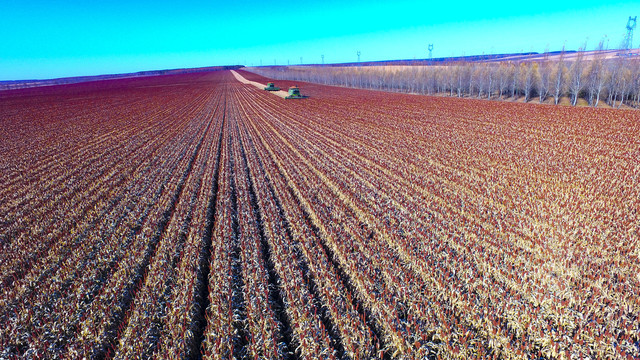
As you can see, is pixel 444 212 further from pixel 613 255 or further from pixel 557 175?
pixel 557 175

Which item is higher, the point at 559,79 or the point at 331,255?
the point at 559,79

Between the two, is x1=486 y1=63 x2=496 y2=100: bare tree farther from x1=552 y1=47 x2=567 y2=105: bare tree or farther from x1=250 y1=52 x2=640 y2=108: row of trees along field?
x1=552 y1=47 x2=567 y2=105: bare tree

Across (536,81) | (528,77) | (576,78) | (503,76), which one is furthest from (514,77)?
(576,78)

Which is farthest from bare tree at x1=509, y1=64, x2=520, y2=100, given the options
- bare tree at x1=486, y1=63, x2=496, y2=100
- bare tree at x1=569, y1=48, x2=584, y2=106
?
bare tree at x1=569, y1=48, x2=584, y2=106

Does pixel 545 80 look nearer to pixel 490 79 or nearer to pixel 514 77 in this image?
pixel 514 77

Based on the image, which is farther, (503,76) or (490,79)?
(490,79)
